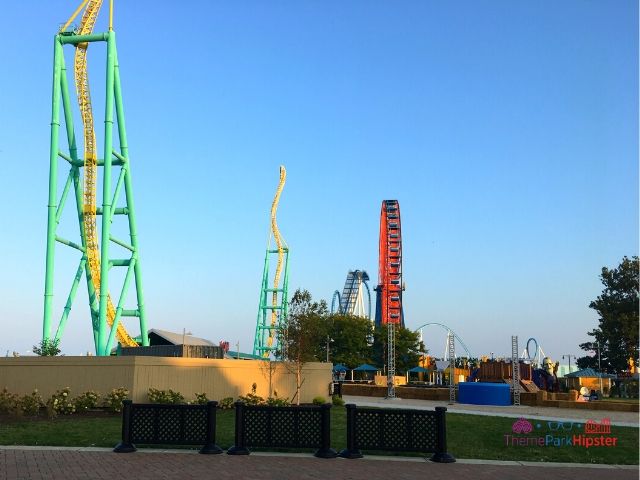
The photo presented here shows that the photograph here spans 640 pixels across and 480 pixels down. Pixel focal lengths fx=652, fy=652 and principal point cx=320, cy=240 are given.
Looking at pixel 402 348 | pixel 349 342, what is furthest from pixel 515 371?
pixel 402 348

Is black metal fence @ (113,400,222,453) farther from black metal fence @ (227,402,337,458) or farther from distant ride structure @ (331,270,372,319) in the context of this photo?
distant ride structure @ (331,270,372,319)

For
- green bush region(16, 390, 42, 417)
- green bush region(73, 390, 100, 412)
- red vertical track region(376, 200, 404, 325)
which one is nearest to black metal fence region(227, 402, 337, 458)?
green bush region(73, 390, 100, 412)

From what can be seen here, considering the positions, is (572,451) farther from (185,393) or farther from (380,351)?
(380,351)

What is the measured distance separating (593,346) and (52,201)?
63.5 meters

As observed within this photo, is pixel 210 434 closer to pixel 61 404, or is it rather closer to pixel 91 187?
pixel 61 404

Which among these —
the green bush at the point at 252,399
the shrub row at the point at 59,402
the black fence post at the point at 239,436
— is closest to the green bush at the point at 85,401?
the shrub row at the point at 59,402

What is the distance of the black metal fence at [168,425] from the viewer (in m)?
13.1

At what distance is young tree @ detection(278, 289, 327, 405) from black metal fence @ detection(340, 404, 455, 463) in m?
14.5

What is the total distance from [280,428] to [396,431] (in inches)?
92.3

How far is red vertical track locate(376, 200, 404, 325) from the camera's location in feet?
329

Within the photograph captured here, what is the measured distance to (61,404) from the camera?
2095 cm

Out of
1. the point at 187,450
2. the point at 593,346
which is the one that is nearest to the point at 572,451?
the point at 187,450

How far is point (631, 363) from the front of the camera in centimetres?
6900

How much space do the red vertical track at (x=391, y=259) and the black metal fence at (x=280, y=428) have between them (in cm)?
8761
